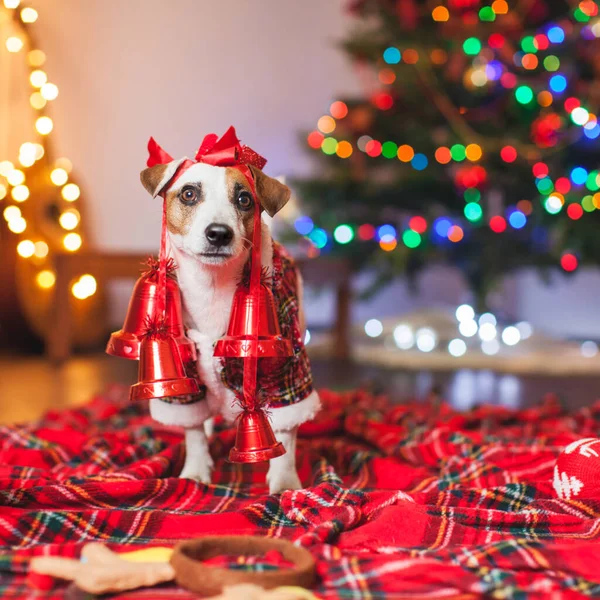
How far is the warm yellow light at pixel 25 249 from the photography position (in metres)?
3.75

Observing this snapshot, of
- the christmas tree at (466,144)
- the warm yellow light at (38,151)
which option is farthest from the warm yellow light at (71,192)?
the christmas tree at (466,144)

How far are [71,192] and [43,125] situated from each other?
40 cm

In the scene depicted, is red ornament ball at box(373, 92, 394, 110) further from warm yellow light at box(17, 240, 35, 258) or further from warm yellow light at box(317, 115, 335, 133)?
warm yellow light at box(17, 240, 35, 258)

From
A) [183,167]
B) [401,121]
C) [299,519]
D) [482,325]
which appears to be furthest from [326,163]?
[299,519]

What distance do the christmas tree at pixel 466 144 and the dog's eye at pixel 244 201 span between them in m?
2.48

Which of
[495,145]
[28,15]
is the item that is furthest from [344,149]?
[28,15]

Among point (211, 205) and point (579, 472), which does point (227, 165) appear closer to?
point (211, 205)

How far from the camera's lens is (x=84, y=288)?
13.2 feet

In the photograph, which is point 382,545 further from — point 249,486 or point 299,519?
point 249,486

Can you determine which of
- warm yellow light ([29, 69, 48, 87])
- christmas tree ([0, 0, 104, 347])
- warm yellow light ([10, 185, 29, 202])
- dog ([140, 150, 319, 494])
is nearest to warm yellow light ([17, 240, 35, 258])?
christmas tree ([0, 0, 104, 347])

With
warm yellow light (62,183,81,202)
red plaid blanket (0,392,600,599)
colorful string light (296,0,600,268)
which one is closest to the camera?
red plaid blanket (0,392,600,599)

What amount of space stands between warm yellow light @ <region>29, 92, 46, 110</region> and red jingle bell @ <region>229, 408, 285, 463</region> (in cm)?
351

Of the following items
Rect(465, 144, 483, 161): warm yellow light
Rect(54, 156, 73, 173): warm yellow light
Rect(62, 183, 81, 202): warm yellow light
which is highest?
Rect(54, 156, 73, 173): warm yellow light

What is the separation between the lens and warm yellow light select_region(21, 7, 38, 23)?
4.01 metres
